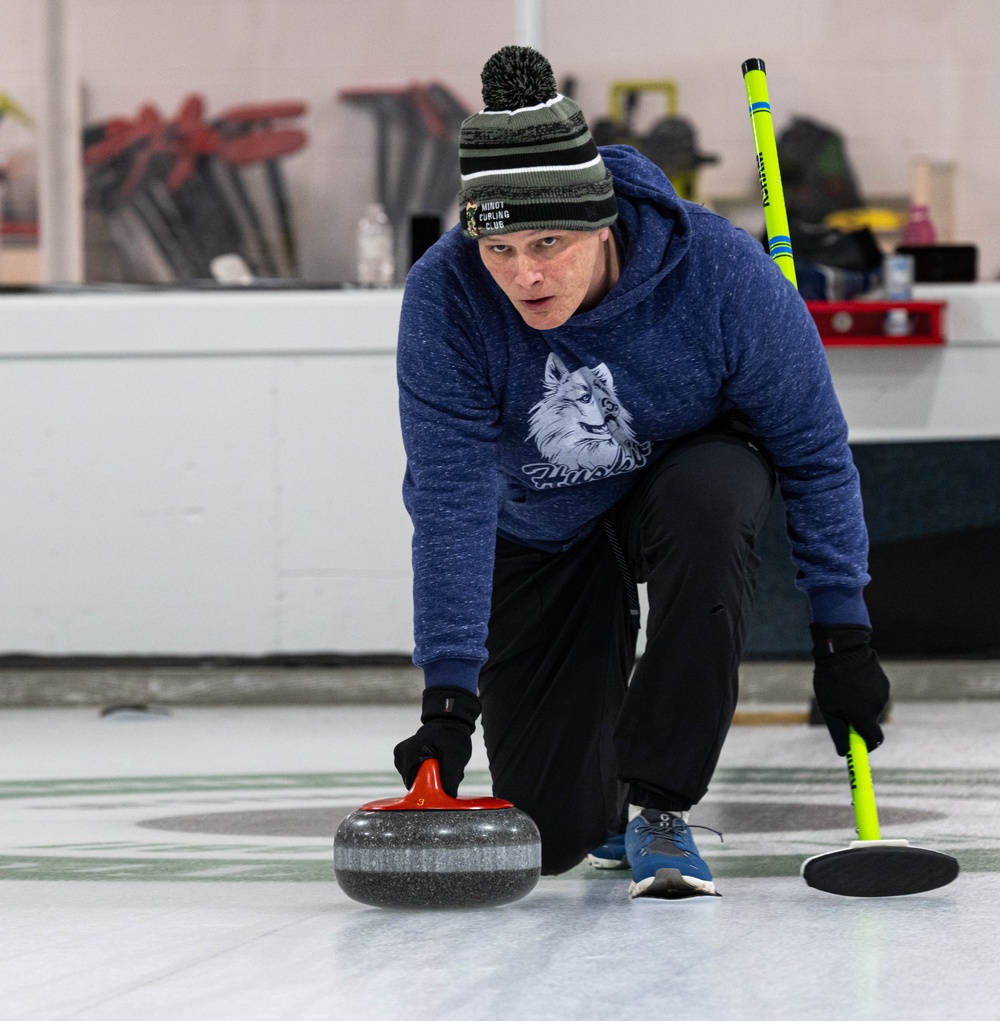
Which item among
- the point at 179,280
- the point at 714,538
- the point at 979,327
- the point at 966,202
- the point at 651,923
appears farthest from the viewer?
the point at 179,280

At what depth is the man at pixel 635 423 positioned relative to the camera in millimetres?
1684

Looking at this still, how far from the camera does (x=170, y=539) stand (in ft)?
Answer: 14.7

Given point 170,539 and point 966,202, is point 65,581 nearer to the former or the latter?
point 170,539

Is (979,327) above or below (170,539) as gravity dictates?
above

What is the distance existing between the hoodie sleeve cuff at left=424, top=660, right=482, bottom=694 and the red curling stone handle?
9 centimetres

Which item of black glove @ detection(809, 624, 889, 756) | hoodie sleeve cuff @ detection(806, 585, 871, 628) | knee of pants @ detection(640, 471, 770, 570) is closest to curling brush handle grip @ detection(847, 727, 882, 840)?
black glove @ detection(809, 624, 889, 756)

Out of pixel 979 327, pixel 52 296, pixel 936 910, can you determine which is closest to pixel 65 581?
pixel 52 296

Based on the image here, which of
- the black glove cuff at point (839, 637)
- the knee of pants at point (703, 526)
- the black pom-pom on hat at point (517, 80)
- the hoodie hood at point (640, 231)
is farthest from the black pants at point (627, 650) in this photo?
the black pom-pom on hat at point (517, 80)

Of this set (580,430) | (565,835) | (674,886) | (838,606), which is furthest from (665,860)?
(580,430)

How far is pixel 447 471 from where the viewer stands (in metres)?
1.79

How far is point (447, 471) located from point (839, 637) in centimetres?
48

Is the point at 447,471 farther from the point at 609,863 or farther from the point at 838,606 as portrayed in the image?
the point at 609,863

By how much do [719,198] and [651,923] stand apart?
557 centimetres

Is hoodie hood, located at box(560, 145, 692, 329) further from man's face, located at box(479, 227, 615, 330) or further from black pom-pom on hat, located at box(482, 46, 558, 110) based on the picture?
black pom-pom on hat, located at box(482, 46, 558, 110)
